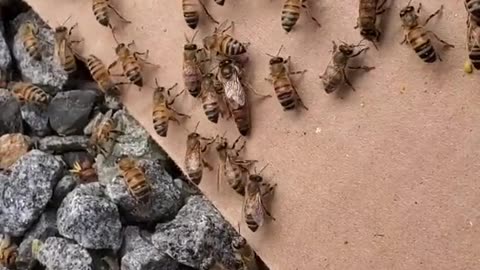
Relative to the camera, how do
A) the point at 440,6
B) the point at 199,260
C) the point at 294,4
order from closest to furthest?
the point at 440,6
the point at 294,4
the point at 199,260

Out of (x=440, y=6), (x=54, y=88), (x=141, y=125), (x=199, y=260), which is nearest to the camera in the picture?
(x=440, y=6)

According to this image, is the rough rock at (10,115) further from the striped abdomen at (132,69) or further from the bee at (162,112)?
the bee at (162,112)

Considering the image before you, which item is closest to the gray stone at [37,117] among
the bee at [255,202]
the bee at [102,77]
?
the bee at [102,77]

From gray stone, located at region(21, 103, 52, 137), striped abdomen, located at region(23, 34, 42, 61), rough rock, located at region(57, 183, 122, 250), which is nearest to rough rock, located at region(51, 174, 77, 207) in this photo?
rough rock, located at region(57, 183, 122, 250)

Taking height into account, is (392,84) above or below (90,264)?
above

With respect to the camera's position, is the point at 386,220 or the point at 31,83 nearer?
the point at 386,220

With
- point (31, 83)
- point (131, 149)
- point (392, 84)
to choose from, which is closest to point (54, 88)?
point (31, 83)

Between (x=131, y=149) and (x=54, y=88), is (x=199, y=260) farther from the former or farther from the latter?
(x=54, y=88)

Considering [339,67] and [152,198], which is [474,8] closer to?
[339,67]
